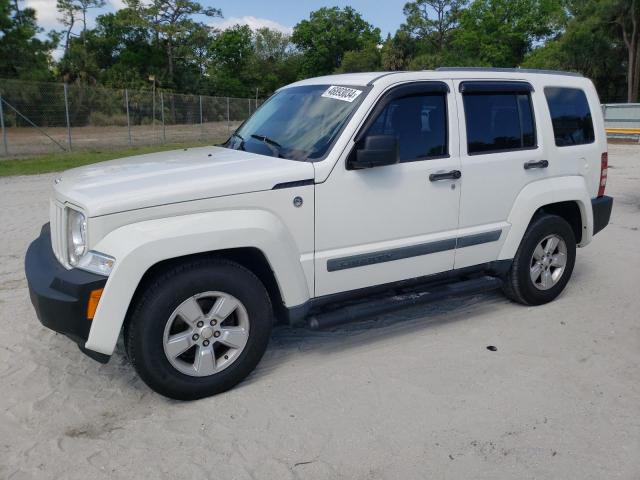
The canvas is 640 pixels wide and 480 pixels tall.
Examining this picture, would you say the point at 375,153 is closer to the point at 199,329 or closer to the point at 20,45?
the point at 199,329

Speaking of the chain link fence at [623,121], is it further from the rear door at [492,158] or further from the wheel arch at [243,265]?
the wheel arch at [243,265]

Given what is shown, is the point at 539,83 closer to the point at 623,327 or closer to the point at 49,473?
the point at 623,327

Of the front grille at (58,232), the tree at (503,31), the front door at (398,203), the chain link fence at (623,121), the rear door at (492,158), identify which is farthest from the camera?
the tree at (503,31)


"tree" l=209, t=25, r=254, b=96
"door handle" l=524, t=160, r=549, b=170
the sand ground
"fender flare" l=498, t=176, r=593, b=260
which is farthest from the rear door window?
"tree" l=209, t=25, r=254, b=96

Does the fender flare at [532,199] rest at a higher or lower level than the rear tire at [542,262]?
higher

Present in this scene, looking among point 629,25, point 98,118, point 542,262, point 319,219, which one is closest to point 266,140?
point 319,219

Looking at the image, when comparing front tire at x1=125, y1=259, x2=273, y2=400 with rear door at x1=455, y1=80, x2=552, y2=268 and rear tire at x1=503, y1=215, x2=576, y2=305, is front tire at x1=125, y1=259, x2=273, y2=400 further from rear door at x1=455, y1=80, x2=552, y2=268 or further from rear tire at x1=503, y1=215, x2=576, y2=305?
rear tire at x1=503, y1=215, x2=576, y2=305

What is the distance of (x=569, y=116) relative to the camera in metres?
5.05

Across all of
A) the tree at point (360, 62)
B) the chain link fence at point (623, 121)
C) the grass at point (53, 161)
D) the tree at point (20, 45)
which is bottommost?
the grass at point (53, 161)

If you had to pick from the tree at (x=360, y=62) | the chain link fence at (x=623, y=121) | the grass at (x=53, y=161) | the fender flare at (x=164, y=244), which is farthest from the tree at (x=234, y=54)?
the fender flare at (x=164, y=244)

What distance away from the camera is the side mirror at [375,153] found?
3647 millimetres

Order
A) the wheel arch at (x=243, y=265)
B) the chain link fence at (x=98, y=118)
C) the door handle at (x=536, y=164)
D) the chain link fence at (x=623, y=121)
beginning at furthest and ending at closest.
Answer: the chain link fence at (x=623, y=121), the chain link fence at (x=98, y=118), the door handle at (x=536, y=164), the wheel arch at (x=243, y=265)

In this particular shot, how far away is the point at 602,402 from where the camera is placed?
350 centimetres

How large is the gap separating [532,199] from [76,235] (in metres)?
3.51
